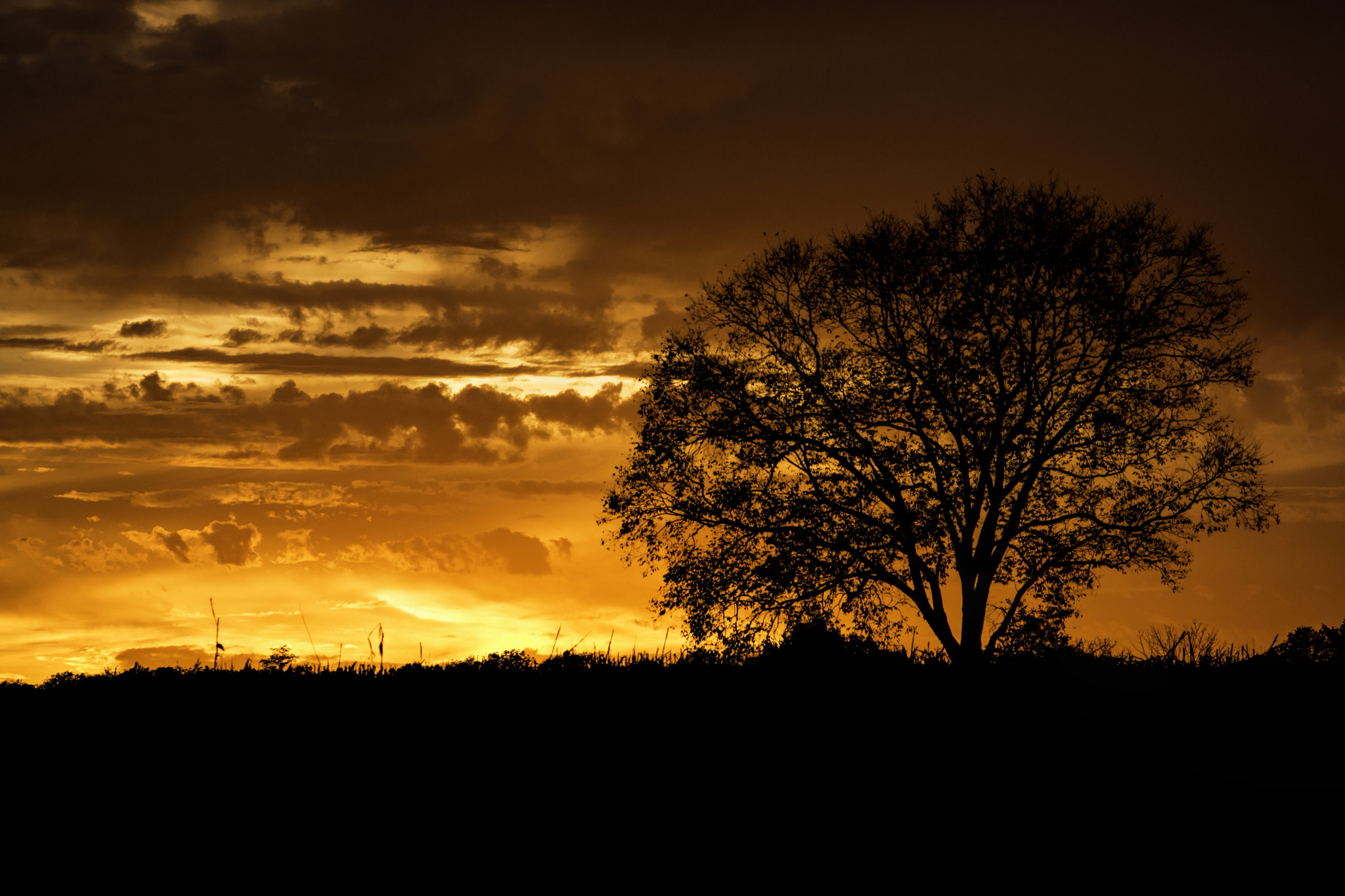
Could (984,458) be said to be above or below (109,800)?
above

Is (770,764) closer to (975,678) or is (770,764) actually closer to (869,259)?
(975,678)

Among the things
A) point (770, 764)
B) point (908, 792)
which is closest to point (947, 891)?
point (908, 792)

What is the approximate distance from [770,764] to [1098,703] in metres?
4.98

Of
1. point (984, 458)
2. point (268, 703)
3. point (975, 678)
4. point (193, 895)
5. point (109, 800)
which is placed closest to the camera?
point (193, 895)

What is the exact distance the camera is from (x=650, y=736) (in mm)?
9047

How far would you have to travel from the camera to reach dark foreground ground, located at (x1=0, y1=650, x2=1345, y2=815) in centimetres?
820

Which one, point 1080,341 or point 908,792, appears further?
point 1080,341

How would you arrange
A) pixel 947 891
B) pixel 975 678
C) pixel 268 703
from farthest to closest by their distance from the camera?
pixel 975 678 < pixel 268 703 < pixel 947 891

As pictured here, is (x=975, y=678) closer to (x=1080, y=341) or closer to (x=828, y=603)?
(x=828, y=603)

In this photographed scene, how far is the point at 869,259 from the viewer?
25609mm

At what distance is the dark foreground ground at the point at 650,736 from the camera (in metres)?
8.20

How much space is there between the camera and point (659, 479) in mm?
26016

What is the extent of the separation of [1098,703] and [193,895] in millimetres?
9674

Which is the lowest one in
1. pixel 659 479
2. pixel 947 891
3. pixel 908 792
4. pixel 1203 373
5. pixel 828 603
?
pixel 947 891
